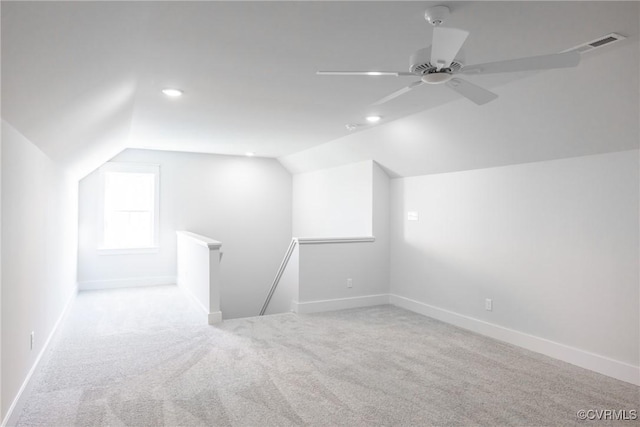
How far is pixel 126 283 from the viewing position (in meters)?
7.19

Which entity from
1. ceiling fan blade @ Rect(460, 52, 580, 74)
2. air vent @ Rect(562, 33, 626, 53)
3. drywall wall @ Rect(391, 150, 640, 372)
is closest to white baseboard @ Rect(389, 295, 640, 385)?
drywall wall @ Rect(391, 150, 640, 372)

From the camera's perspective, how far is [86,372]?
346cm

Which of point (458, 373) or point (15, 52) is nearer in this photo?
point (15, 52)

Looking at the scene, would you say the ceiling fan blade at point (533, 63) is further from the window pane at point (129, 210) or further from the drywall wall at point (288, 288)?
the window pane at point (129, 210)

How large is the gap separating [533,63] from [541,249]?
2.55m

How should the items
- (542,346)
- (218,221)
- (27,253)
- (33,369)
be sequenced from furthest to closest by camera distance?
(218,221)
(542,346)
(33,369)
(27,253)

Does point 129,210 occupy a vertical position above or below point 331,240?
above

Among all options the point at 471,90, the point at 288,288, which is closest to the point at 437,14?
the point at 471,90

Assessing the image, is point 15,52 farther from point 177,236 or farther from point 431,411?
point 177,236

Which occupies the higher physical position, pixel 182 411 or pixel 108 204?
pixel 108 204

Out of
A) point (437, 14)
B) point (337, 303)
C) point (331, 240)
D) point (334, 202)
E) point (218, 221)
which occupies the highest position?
point (437, 14)

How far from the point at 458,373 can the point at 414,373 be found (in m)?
0.37

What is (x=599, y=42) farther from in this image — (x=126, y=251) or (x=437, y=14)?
(x=126, y=251)

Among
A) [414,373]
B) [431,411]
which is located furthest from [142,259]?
[431,411]
